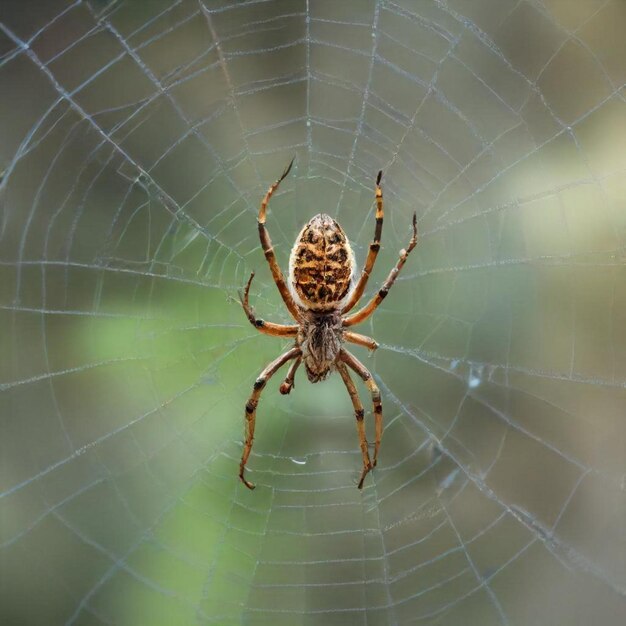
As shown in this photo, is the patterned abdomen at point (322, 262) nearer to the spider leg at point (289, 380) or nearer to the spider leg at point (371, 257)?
the spider leg at point (371, 257)

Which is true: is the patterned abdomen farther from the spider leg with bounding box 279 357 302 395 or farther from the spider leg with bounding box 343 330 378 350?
the spider leg with bounding box 279 357 302 395

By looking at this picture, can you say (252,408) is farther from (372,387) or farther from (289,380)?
(372,387)

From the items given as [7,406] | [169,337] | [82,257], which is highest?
[82,257]

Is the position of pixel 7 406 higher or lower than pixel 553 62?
lower

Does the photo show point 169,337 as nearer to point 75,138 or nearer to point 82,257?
point 82,257

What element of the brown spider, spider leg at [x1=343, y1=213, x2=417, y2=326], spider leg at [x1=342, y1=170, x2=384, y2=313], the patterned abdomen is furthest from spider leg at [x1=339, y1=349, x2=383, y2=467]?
the patterned abdomen

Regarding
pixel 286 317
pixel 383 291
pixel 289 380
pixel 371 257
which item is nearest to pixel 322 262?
pixel 371 257

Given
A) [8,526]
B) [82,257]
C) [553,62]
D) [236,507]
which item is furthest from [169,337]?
[553,62]
